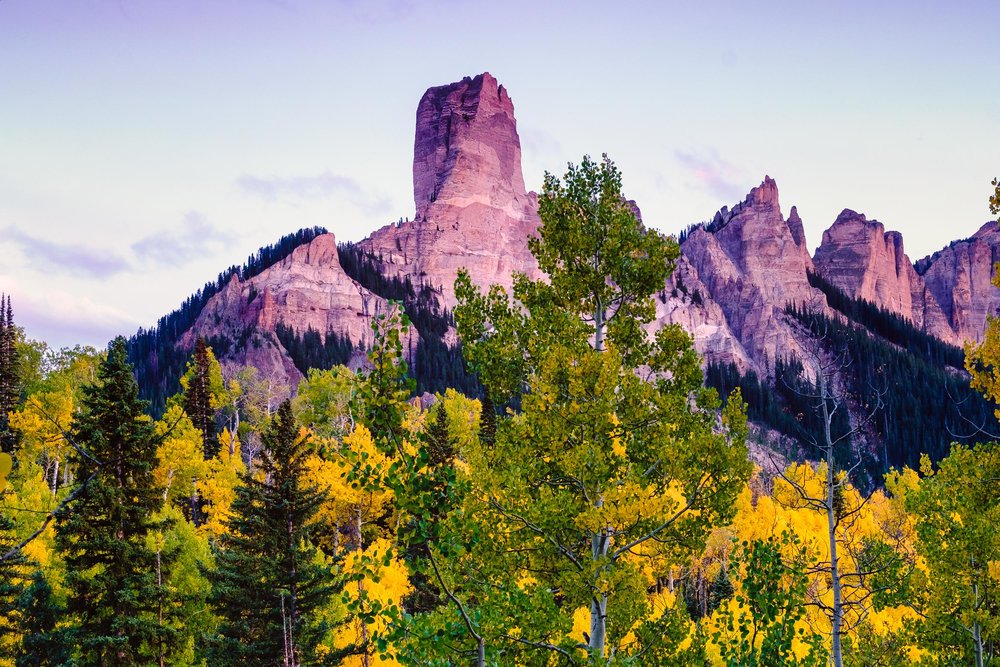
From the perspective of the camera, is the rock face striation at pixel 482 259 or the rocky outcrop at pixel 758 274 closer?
the rock face striation at pixel 482 259

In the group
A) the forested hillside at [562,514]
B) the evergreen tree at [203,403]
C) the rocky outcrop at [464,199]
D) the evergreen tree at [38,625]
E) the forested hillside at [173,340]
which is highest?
the rocky outcrop at [464,199]

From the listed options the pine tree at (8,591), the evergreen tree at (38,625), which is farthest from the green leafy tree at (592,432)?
the evergreen tree at (38,625)

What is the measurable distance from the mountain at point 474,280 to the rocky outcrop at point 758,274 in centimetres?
42

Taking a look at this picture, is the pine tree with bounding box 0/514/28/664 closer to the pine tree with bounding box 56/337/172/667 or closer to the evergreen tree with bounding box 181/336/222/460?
the pine tree with bounding box 56/337/172/667

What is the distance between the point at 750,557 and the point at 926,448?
136 m

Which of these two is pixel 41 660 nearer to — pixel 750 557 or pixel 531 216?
pixel 750 557

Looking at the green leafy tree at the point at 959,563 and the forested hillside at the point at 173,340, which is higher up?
the forested hillside at the point at 173,340

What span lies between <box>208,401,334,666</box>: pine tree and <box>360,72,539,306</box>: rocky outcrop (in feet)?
430

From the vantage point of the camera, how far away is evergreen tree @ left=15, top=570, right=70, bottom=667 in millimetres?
18578

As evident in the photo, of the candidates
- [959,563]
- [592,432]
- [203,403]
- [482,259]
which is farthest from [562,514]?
[482,259]

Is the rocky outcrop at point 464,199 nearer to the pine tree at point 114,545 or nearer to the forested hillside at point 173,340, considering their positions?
the forested hillside at point 173,340

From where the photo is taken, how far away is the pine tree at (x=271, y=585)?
53.7ft

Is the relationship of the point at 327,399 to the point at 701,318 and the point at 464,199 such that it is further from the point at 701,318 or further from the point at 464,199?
the point at 701,318

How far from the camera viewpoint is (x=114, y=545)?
48.4ft
